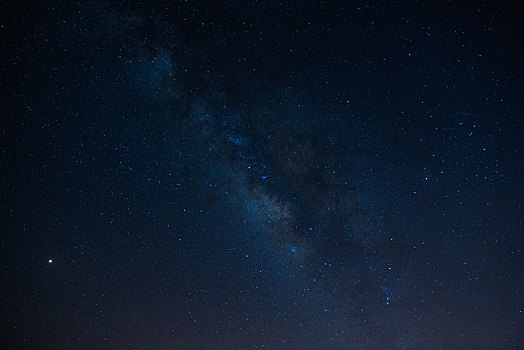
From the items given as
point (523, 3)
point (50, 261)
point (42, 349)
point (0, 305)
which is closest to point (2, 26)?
point (50, 261)

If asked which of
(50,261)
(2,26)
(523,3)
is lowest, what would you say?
(50,261)

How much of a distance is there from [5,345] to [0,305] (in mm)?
1996


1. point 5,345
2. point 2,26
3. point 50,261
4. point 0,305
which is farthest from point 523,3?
→ point 5,345

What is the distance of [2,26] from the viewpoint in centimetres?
413

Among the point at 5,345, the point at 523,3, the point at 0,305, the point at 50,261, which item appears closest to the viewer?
the point at 523,3

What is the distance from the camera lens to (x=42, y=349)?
8695 mm

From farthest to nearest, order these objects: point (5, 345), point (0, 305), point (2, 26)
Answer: point (5, 345), point (0, 305), point (2, 26)

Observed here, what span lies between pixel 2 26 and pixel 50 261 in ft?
18.9

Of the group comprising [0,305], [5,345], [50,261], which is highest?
[50,261]

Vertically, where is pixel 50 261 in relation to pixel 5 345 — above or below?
above

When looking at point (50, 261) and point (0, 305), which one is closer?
point (50, 261)

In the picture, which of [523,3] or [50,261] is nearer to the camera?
[523,3]

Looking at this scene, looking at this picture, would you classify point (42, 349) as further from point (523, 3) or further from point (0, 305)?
point (523, 3)

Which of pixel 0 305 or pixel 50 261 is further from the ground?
pixel 50 261
